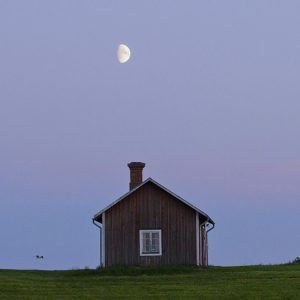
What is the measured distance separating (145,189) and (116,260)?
4137mm

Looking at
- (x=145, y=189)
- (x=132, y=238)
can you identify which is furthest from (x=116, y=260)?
(x=145, y=189)

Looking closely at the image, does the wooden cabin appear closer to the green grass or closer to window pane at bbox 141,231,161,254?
window pane at bbox 141,231,161,254

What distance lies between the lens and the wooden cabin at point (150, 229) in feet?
139

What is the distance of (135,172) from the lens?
1758 inches

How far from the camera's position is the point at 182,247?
42.4 metres

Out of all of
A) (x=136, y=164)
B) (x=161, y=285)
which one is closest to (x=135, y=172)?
(x=136, y=164)

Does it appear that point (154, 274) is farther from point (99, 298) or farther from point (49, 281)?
point (99, 298)

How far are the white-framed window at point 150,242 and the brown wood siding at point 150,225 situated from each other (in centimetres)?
22

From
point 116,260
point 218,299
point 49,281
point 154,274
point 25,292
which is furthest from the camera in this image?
point 116,260

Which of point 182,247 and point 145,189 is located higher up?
point 145,189

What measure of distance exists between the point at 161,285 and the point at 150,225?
10.9 metres

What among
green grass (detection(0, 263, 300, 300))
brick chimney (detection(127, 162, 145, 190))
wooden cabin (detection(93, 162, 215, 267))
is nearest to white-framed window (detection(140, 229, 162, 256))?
wooden cabin (detection(93, 162, 215, 267))

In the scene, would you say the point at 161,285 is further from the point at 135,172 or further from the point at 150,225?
the point at 135,172

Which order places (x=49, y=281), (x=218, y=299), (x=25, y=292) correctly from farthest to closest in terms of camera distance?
(x=49, y=281) < (x=25, y=292) < (x=218, y=299)
